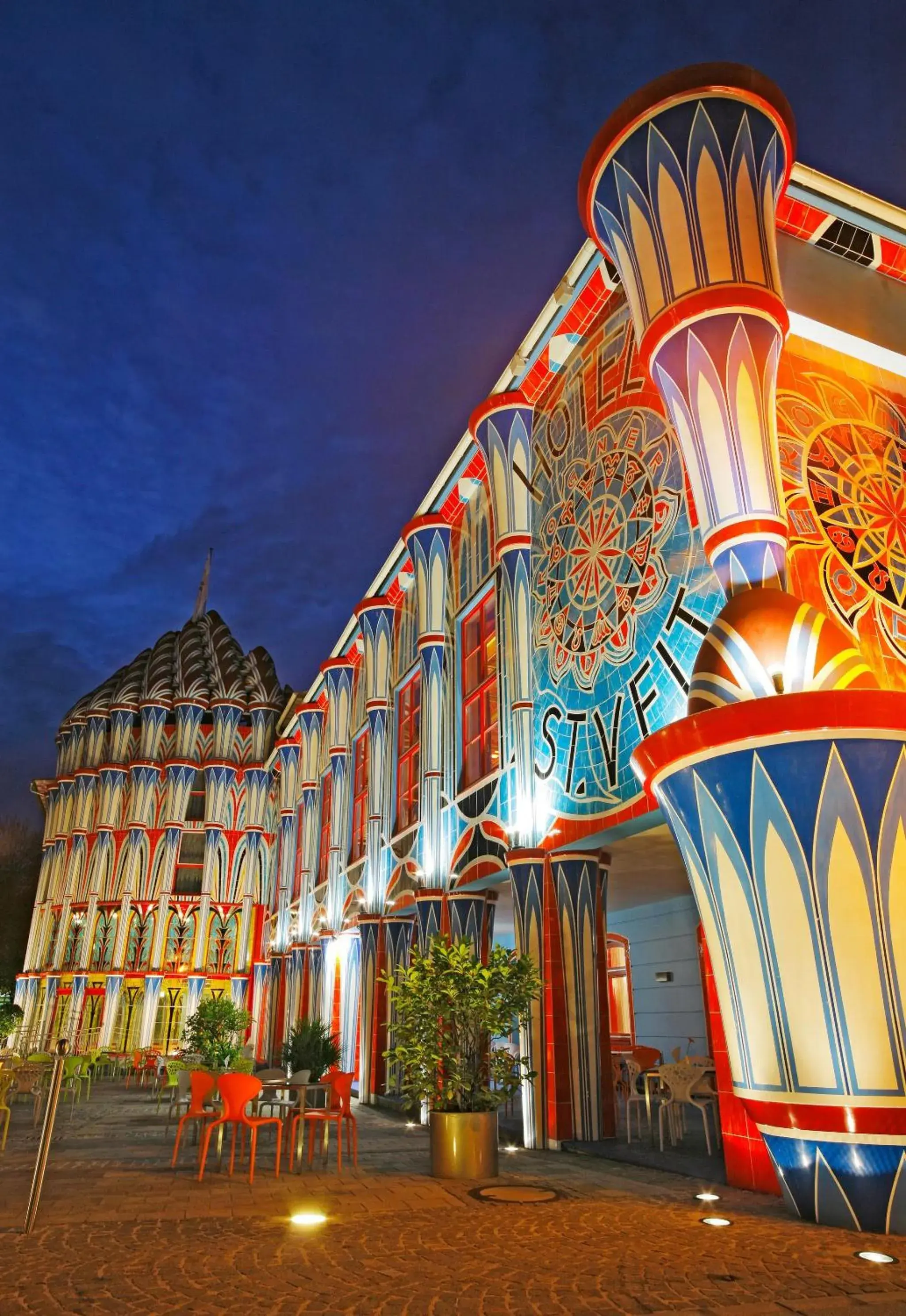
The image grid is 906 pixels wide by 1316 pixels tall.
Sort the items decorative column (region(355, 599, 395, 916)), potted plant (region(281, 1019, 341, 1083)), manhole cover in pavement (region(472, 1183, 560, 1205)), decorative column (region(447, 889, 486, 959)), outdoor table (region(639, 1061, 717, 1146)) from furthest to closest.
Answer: decorative column (region(355, 599, 395, 916)) → decorative column (region(447, 889, 486, 959)) → potted plant (region(281, 1019, 341, 1083)) → outdoor table (region(639, 1061, 717, 1146)) → manhole cover in pavement (region(472, 1183, 560, 1205))

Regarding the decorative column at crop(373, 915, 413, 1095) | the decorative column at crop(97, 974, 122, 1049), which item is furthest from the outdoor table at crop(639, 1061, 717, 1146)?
the decorative column at crop(97, 974, 122, 1049)

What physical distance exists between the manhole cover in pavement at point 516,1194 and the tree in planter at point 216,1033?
587cm

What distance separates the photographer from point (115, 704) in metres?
39.2

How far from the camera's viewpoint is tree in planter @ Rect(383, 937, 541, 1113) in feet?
24.9

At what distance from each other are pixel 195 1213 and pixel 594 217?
9.45 m

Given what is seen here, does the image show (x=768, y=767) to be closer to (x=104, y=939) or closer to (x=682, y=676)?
(x=682, y=676)

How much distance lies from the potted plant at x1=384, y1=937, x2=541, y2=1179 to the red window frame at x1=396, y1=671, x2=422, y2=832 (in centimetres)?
882

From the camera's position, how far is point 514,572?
12.7 meters

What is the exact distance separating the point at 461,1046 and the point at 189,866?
104 feet

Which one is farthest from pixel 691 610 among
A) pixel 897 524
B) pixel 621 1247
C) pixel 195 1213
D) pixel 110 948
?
→ pixel 110 948

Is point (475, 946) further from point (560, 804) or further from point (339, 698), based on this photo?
point (339, 698)

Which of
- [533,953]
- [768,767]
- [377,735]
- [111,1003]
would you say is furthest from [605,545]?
[111,1003]

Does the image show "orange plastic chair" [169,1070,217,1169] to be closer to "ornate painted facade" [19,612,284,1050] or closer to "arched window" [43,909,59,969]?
"ornate painted facade" [19,612,284,1050]

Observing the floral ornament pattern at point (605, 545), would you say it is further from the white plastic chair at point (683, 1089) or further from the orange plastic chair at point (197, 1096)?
the orange plastic chair at point (197, 1096)
